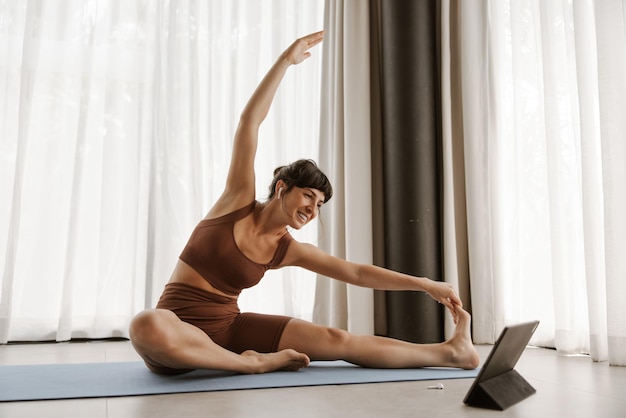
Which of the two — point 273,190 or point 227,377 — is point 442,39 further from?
point 227,377

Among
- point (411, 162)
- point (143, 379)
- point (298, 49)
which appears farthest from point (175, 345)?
point (411, 162)

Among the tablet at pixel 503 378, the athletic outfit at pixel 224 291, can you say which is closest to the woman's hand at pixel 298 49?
the athletic outfit at pixel 224 291

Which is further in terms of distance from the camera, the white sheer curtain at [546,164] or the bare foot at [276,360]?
the white sheer curtain at [546,164]

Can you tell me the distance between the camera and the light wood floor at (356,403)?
1.34 m

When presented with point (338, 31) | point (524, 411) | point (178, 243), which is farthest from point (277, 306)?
point (524, 411)

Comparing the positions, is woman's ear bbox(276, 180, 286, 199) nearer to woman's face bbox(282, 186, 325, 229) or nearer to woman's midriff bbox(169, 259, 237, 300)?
woman's face bbox(282, 186, 325, 229)

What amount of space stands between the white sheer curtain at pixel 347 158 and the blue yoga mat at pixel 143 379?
115cm

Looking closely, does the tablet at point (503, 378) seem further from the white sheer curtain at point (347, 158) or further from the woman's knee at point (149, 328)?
the white sheer curtain at point (347, 158)

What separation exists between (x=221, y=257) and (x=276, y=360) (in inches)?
14.3

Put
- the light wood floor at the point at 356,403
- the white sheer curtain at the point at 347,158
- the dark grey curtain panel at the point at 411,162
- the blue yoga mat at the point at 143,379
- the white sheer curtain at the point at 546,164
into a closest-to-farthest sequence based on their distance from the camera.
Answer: the light wood floor at the point at 356,403 → the blue yoga mat at the point at 143,379 → the white sheer curtain at the point at 546,164 → the dark grey curtain panel at the point at 411,162 → the white sheer curtain at the point at 347,158

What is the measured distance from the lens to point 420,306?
3.00 metres

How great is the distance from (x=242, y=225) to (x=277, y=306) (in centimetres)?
153

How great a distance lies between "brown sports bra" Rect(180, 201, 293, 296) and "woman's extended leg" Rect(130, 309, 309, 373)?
222mm

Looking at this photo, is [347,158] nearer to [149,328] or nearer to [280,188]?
[280,188]
